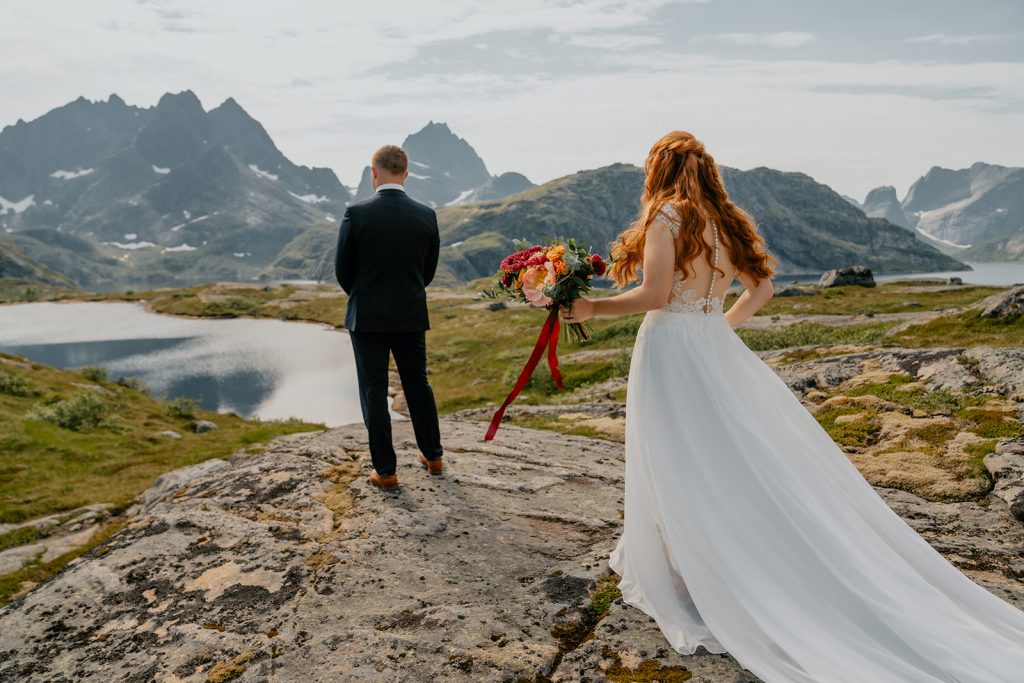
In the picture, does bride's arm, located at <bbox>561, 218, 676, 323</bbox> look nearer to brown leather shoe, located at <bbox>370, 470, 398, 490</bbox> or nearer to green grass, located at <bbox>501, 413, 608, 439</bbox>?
brown leather shoe, located at <bbox>370, 470, 398, 490</bbox>

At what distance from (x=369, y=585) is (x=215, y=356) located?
6298 centimetres

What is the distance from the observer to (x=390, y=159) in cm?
867

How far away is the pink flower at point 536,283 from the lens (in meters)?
7.16

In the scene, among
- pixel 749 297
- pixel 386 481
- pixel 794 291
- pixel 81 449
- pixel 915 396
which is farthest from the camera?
pixel 794 291

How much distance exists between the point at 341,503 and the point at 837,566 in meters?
6.35

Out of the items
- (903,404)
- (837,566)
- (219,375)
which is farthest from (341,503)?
(219,375)

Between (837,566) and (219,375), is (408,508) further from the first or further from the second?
(219,375)

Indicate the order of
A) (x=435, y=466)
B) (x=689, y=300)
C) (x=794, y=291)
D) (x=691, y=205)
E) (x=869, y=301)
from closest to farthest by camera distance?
(x=691, y=205), (x=689, y=300), (x=435, y=466), (x=869, y=301), (x=794, y=291)

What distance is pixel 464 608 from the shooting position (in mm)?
5977

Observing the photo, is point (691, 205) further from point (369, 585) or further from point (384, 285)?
point (369, 585)

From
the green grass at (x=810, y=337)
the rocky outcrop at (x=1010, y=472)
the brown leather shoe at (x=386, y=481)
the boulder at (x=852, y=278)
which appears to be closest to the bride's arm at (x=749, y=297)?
the rocky outcrop at (x=1010, y=472)

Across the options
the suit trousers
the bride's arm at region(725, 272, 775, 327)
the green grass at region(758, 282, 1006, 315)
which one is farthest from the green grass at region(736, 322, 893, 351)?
the suit trousers

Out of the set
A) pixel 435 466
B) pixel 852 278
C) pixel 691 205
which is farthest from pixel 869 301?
pixel 691 205

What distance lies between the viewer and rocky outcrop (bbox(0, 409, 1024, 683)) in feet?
17.1
